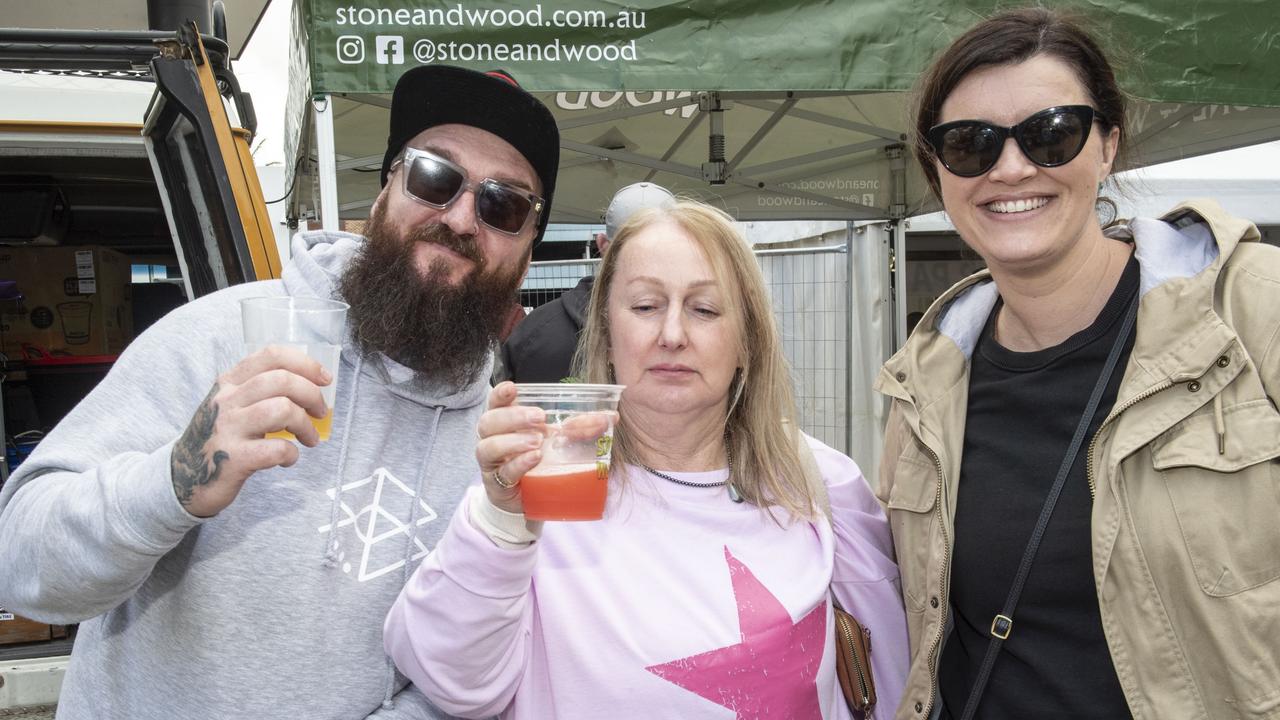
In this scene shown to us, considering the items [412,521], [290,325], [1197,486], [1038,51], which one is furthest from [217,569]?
[1038,51]

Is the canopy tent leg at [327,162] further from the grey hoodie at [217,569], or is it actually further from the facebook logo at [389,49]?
the grey hoodie at [217,569]

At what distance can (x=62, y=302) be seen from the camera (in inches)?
226

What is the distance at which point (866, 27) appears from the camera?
11.0 ft

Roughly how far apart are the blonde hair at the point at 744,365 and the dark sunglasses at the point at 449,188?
27 centimetres

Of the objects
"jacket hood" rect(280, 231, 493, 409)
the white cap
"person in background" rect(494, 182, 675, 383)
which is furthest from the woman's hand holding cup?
the white cap

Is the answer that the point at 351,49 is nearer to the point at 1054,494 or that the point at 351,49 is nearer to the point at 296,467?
the point at 296,467

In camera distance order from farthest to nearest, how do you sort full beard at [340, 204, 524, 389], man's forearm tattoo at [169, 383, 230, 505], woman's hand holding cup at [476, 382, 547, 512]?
1. full beard at [340, 204, 524, 389]
2. woman's hand holding cup at [476, 382, 547, 512]
3. man's forearm tattoo at [169, 383, 230, 505]

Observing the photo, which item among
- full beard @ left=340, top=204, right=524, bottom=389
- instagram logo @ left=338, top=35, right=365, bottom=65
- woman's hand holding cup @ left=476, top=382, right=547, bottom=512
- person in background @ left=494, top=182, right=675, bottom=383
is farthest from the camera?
person in background @ left=494, top=182, right=675, bottom=383

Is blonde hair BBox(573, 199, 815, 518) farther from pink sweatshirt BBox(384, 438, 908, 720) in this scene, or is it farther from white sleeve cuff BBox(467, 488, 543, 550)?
white sleeve cuff BBox(467, 488, 543, 550)

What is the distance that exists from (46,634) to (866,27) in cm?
473

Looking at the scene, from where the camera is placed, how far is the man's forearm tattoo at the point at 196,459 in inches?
47.1

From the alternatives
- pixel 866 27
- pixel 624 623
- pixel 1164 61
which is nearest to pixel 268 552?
pixel 624 623

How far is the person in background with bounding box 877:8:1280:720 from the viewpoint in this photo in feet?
4.89

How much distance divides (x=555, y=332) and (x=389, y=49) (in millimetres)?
1367
